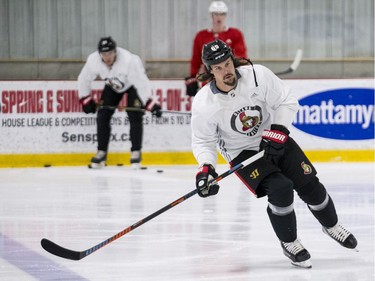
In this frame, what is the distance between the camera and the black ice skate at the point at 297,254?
12.5ft

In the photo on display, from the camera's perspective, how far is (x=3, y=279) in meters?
3.64

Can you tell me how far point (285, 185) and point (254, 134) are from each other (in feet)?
0.93

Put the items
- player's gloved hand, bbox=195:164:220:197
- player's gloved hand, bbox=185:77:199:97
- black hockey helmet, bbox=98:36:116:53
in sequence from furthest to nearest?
1. player's gloved hand, bbox=185:77:199:97
2. black hockey helmet, bbox=98:36:116:53
3. player's gloved hand, bbox=195:164:220:197

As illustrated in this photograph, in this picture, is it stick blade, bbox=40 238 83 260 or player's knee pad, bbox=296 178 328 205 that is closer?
stick blade, bbox=40 238 83 260

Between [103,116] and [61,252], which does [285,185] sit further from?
[103,116]

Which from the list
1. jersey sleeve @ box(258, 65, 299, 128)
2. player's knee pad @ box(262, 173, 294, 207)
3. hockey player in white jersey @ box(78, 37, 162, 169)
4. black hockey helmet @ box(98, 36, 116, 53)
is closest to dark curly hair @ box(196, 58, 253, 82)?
jersey sleeve @ box(258, 65, 299, 128)

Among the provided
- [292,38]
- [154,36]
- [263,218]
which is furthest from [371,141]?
[263,218]

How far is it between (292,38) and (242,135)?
207 inches

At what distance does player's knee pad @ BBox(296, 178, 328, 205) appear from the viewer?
391 cm

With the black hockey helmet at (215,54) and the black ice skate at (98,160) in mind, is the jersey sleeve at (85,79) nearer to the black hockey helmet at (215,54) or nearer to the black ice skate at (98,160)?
the black ice skate at (98,160)

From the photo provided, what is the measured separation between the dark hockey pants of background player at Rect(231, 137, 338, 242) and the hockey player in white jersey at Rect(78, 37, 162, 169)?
358cm

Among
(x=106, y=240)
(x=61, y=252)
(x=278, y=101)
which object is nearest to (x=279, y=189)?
(x=278, y=101)

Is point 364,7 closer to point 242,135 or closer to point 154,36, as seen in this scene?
point 154,36

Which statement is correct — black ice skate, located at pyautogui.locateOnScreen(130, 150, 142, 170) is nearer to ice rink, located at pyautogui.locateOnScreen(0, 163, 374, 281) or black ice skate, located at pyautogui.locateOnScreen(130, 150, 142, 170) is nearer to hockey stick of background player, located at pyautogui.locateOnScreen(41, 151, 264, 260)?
ice rink, located at pyautogui.locateOnScreen(0, 163, 374, 281)
